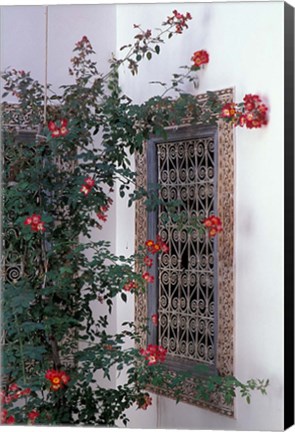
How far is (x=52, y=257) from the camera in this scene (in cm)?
425

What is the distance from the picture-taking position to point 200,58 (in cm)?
412

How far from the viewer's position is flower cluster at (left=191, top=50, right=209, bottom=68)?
4117mm

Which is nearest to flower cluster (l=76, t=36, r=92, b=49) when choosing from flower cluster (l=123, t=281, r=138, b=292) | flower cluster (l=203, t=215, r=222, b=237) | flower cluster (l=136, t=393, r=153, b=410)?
flower cluster (l=203, t=215, r=222, b=237)

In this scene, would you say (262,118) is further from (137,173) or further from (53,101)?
(53,101)

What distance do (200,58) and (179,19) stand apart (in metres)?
0.19

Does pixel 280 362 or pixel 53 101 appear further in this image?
pixel 53 101

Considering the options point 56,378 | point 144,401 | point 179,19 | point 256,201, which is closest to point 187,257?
point 256,201

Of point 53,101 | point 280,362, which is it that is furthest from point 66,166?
point 280,362

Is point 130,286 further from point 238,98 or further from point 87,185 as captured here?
point 238,98

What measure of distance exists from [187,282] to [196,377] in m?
0.39

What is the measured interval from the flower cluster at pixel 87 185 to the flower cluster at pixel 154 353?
69 centimetres

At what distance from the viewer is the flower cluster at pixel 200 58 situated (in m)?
4.12

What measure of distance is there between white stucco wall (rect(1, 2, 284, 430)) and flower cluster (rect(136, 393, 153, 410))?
0.03 meters

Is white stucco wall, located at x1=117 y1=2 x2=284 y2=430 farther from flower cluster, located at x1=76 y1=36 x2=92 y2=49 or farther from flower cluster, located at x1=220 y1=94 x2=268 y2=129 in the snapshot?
flower cluster, located at x1=76 y1=36 x2=92 y2=49
